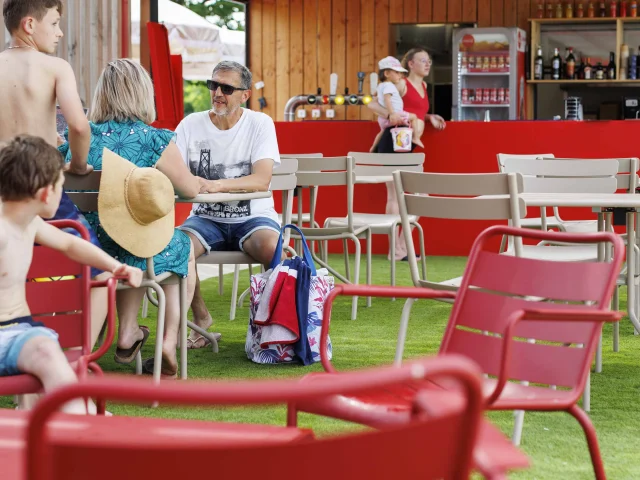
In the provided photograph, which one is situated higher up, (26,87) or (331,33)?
(331,33)

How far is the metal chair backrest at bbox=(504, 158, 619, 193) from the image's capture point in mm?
4496

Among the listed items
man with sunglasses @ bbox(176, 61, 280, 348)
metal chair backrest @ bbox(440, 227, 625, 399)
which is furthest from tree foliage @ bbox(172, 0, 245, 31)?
metal chair backrest @ bbox(440, 227, 625, 399)

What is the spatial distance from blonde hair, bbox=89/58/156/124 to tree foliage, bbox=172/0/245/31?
→ 400 inches

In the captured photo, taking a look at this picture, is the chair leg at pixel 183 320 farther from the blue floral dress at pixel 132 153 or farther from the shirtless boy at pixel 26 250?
the shirtless boy at pixel 26 250

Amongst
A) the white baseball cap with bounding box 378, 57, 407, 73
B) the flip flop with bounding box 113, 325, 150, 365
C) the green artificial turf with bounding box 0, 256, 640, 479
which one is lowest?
the green artificial turf with bounding box 0, 256, 640, 479


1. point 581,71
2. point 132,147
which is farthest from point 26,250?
point 581,71

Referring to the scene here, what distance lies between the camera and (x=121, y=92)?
3.50 meters

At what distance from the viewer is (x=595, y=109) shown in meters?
11.4

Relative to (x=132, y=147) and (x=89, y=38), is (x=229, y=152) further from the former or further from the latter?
(x=89, y=38)

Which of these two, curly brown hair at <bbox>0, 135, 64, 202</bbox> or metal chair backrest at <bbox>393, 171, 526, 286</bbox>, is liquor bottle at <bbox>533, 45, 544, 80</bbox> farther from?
curly brown hair at <bbox>0, 135, 64, 202</bbox>

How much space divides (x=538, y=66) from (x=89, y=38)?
5664 mm

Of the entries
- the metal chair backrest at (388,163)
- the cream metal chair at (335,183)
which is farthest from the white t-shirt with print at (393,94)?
the cream metal chair at (335,183)

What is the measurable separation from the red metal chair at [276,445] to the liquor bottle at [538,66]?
10395 millimetres

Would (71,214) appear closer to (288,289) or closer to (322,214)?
(288,289)
